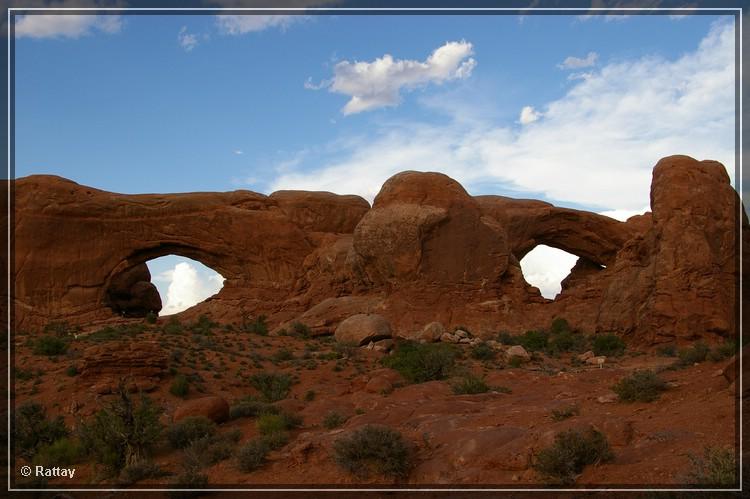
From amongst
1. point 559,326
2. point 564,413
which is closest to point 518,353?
point 559,326

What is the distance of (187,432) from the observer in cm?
1168

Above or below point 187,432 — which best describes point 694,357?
above

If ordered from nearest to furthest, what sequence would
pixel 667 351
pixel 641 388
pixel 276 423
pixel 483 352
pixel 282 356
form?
pixel 641 388 → pixel 276 423 → pixel 667 351 → pixel 282 356 → pixel 483 352

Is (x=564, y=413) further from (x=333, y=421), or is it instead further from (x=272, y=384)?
(x=272, y=384)

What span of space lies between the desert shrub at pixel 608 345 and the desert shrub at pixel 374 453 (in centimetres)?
1464

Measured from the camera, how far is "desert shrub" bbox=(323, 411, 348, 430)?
1169 centimetres

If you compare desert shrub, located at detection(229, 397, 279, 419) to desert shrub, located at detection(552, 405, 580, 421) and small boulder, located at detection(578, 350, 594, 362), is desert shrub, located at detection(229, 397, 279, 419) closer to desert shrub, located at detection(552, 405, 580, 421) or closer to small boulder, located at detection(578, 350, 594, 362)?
desert shrub, located at detection(552, 405, 580, 421)

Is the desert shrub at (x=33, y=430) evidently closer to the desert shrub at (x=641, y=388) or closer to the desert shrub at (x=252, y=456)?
the desert shrub at (x=252, y=456)

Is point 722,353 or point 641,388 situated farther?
point 722,353

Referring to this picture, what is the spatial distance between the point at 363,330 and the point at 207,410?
450 inches

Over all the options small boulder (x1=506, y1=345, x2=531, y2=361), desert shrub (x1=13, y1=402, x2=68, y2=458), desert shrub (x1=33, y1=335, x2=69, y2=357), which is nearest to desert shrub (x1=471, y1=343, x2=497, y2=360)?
small boulder (x1=506, y1=345, x2=531, y2=361)

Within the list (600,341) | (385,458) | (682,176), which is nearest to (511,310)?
(600,341)

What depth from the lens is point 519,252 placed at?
127ft

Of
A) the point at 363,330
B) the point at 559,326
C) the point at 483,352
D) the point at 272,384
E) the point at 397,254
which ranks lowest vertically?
the point at 272,384
